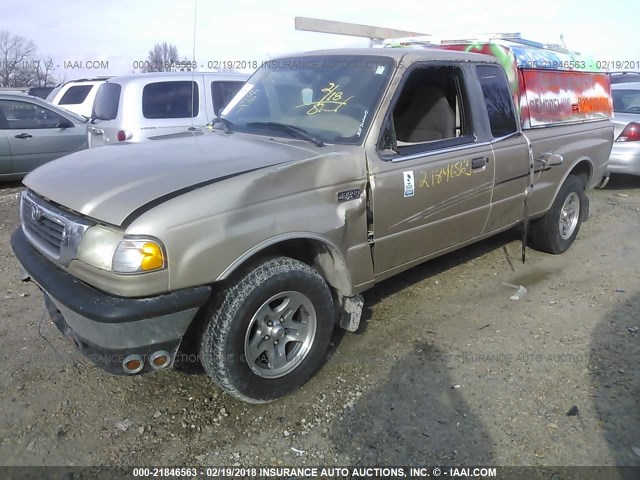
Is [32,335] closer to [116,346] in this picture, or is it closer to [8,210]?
[116,346]

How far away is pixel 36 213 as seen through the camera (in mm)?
2898

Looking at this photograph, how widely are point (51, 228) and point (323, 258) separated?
1.50 m

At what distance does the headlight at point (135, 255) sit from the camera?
7.72 feet

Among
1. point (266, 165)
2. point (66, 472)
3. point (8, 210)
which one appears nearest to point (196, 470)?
point (66, 472)

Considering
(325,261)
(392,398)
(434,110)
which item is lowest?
(392,398)

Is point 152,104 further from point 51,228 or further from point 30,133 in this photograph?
point 51,228

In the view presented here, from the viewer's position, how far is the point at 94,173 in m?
2.83

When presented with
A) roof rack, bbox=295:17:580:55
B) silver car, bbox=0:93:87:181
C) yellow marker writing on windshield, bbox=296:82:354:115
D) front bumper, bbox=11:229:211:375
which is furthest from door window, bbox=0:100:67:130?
front bumper, bbox=11:229:211:375

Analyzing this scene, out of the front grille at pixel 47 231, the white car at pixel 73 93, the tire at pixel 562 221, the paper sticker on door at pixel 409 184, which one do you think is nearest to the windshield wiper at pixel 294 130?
the paper sticker on door at pixel 409 184

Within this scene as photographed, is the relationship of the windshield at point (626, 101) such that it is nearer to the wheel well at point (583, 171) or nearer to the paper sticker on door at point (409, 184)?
the wheel well at point (583, 171)

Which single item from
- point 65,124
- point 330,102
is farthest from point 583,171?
point 65,124

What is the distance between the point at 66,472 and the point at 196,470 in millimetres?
612

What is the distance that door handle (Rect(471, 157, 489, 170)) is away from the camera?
3928 millimetres

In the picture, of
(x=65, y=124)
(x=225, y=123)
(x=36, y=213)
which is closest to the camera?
(x=36, y=213)
